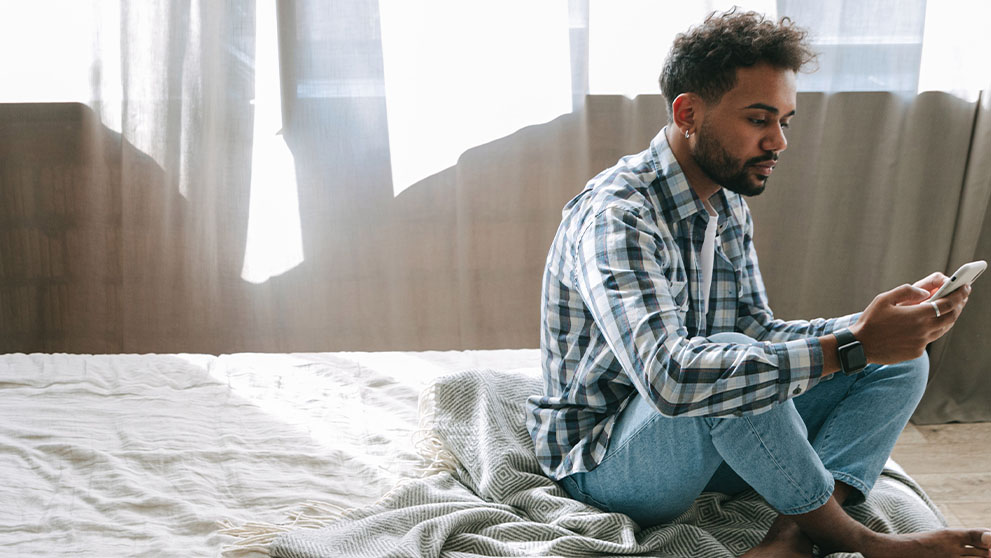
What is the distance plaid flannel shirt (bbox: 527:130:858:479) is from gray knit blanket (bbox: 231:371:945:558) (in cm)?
7

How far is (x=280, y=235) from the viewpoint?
8.07 feet

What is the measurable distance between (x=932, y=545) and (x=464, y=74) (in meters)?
1.62

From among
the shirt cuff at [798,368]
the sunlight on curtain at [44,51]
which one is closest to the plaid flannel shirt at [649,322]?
the shirt cuff at [798,368]

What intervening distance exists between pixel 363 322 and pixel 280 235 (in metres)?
0.33

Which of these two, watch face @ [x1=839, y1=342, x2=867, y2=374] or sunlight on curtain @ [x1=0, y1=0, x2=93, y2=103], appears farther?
sunlight on curtain @ [x1=0, y1=0, x2=93, y2=103]

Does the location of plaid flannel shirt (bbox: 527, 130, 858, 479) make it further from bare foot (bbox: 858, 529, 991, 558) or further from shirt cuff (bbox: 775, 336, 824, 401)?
bare foot (bbox: 858, 529, 991, 558)

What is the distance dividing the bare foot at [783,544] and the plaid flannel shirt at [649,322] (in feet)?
0.66

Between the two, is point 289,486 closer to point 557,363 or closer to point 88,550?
point 88,550

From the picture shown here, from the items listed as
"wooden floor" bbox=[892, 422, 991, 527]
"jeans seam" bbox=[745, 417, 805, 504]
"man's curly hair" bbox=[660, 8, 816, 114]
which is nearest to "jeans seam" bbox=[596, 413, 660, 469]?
"jeans seam" bbox=[745, 417, 805, 504]

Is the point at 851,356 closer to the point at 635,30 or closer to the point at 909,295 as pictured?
the point at 909,295

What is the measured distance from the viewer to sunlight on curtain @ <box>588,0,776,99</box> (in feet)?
7.86

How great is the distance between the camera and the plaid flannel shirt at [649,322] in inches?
44.2

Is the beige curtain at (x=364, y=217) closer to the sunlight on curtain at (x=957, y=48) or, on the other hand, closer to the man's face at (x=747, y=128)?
the sunlight on curtain at (x=957, y=48)

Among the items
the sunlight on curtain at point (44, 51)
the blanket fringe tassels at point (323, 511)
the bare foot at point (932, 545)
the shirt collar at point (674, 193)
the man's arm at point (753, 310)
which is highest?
the sunlight on curtain at point (44, 51)
